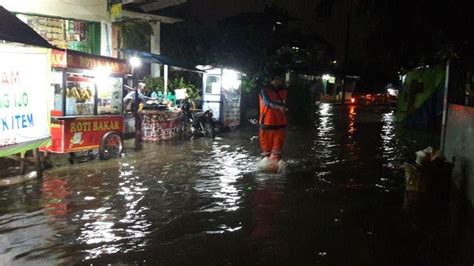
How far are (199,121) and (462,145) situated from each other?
10.0 metres

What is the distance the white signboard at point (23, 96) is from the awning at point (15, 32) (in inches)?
10.7

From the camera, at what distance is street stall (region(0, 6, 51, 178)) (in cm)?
859

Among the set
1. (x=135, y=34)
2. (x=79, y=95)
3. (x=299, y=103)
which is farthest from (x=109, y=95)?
(x=299, y=103)

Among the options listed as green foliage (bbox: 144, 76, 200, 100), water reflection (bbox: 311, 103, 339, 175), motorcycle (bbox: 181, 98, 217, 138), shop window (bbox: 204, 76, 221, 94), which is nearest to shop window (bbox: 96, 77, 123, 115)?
water reflection (bbox: 311, 103, 339, 175)

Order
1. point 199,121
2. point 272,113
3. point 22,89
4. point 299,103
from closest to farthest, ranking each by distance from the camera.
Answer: point 22,89, point 272,113, point 199,121, point 299,103

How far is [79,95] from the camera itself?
11266 mm

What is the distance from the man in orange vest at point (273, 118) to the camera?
10.7m

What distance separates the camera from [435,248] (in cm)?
607

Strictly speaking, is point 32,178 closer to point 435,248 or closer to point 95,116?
point 95,116

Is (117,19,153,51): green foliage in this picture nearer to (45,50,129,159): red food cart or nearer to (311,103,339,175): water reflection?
(45,50,129,159): red food cart

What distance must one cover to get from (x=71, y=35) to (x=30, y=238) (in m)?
10.9

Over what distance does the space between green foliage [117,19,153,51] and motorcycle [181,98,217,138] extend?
127 inches

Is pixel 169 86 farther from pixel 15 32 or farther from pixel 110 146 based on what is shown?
pixel 15 32

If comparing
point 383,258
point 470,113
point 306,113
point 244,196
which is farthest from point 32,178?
point 306,113
